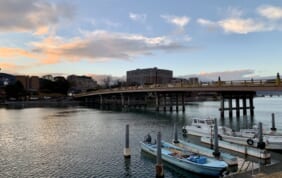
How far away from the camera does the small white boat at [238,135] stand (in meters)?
30.0

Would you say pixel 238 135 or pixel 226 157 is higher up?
pixel 238 135

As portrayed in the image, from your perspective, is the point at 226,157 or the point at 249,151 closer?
the point at 226,157

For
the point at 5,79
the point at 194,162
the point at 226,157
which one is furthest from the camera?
the point at 5,79

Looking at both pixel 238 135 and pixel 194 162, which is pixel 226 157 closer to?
pixel 194 162

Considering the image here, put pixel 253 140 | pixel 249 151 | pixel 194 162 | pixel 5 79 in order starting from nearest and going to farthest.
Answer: pixel 194 162 → pixel 249 151 → pixel 253 140 → pixel 5 79

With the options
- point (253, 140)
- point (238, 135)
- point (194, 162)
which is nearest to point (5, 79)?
point (238, 135)

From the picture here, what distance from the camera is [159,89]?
8912 centimetres

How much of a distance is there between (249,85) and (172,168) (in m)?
37.4

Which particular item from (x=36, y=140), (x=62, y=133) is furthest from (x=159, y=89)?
(x=36, y=140)

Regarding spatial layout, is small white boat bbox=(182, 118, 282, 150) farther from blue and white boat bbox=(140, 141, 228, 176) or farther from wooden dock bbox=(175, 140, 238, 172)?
blue and white boat bbox=(140, 141, 228, 176)

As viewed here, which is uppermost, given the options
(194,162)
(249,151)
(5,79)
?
(5,79)

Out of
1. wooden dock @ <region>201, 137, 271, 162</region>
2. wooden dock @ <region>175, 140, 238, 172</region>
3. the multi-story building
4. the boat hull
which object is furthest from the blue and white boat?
the multi-story building

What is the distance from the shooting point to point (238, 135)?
34.9m

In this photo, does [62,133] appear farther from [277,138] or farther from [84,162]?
[277,138]
